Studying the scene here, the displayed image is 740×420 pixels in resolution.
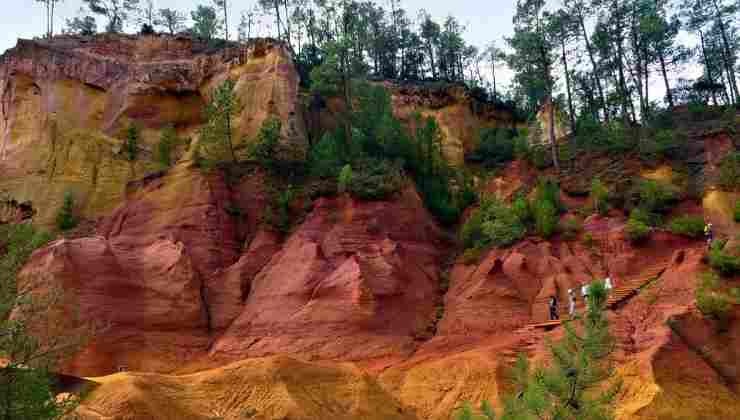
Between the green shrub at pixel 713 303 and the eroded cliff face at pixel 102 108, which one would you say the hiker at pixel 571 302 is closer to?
the green shrub at pixel 713 303

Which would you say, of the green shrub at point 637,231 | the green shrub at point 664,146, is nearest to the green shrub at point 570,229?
the green shrub at point 637,231

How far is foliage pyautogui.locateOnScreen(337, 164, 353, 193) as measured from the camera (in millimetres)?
36312

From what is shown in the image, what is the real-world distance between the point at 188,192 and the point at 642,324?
78.5ft

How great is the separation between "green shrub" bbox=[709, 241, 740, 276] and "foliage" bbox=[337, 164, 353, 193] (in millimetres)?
17886

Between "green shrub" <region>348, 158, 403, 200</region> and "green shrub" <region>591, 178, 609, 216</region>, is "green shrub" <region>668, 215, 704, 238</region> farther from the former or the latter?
"green shrub" <region>348, 158, 403, 200</region>

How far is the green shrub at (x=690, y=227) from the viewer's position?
30.3 m

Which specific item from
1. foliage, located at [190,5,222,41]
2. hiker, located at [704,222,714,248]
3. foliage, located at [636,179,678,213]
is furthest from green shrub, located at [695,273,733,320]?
foliage, located at [190,5,222,41]

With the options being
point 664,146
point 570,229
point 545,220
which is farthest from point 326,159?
point 664,146

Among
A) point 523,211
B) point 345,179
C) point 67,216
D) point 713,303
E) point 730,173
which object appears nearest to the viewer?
point 713,303

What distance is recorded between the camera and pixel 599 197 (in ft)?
114

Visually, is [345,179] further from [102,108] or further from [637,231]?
[102,108]

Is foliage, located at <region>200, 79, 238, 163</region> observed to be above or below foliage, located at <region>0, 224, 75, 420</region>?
above

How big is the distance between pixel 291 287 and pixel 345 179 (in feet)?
24.9

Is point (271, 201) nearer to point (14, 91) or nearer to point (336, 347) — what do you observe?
point (336, 347)
